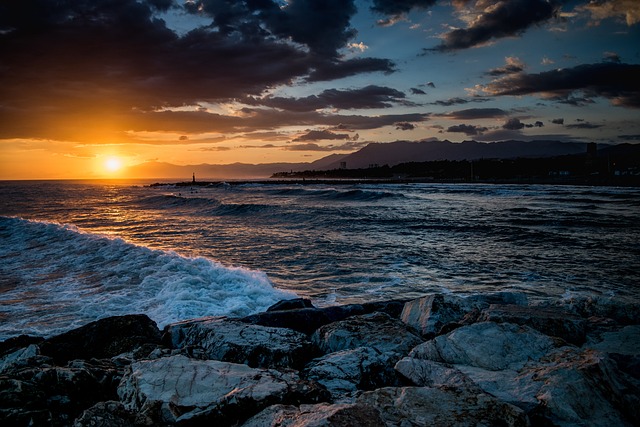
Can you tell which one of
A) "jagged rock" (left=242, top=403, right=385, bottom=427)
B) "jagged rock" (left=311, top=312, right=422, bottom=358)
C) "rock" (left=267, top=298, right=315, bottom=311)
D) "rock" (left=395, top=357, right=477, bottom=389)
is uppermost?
"jagged rock" (left=242, top=403, right=385, bottom=427)

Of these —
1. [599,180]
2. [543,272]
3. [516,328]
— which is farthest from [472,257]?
[599,180]

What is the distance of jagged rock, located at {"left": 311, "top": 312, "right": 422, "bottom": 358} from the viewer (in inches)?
196

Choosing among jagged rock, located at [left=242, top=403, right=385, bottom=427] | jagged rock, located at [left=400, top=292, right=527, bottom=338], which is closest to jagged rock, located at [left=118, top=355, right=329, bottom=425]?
jagged rock, located at [left=242, top=403, right=385, bottom=427]

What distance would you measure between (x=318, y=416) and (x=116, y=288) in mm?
9697

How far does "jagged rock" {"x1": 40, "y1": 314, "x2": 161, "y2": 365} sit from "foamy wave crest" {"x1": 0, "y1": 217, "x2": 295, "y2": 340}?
1.80 metres

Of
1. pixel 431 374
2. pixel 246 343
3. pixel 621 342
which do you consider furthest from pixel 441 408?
pixel 621 342

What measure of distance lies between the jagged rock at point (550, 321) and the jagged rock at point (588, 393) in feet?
5.40

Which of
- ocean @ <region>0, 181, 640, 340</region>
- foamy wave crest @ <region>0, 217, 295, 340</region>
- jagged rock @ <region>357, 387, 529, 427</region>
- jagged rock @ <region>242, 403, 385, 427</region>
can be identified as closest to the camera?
jagged rock @ <region>242, 403, 385, 427</region>

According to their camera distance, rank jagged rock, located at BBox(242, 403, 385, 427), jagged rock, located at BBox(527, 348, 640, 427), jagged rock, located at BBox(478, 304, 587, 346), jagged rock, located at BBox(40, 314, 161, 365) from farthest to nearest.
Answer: jagged rock, located at BBox(40, 314, 161, 365)
jagged rock, located at BBox(478, 304, 587, 346)
jagged rock, located at BBox(527, 348, 640, 427)
jagged rock, located at BBox(242, 403, 385, 427)

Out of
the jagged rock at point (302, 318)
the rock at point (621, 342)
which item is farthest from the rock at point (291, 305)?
the rock at point (621, 342)

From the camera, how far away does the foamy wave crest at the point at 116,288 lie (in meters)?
8.38

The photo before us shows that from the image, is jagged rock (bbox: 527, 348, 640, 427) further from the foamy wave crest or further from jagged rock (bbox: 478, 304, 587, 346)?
the foamy wave crest

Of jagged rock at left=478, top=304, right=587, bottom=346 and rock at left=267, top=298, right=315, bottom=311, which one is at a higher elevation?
jagged rock at left=478, top=304, right=587, bottom=346

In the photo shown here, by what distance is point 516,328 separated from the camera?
179 inches
